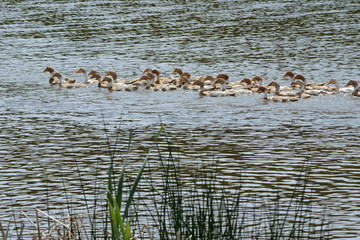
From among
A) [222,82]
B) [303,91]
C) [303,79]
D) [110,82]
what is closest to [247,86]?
[222,82]

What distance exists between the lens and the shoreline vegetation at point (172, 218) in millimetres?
6141

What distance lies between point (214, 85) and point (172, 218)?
12.0 metres

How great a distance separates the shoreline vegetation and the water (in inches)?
22.5

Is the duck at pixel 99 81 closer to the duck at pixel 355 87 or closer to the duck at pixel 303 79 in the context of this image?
the duck at pixel 303 79

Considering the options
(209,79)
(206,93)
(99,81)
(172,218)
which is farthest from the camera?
(99,81)

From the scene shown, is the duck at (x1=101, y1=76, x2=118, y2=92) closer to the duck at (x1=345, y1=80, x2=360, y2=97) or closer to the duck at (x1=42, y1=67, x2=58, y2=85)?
the duck at (x1=42, y1=67, x2=58, y2=85)

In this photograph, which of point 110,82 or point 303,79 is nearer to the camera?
point 303,79

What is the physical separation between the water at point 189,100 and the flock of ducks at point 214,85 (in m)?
0.29

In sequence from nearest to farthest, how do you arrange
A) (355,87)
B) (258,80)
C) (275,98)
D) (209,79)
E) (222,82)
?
1. (275,98)
2. (355,87)
3. (222,82)
4. (258,80)
5. (209,79)

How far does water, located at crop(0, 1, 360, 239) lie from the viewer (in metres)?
11.1

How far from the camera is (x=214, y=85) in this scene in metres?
18.5

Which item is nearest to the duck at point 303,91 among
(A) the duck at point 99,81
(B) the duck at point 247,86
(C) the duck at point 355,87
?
(C) the duck at point 355,87

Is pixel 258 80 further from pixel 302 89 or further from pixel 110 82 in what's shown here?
pixel 110 82

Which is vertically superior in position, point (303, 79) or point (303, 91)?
point (303, 79)
